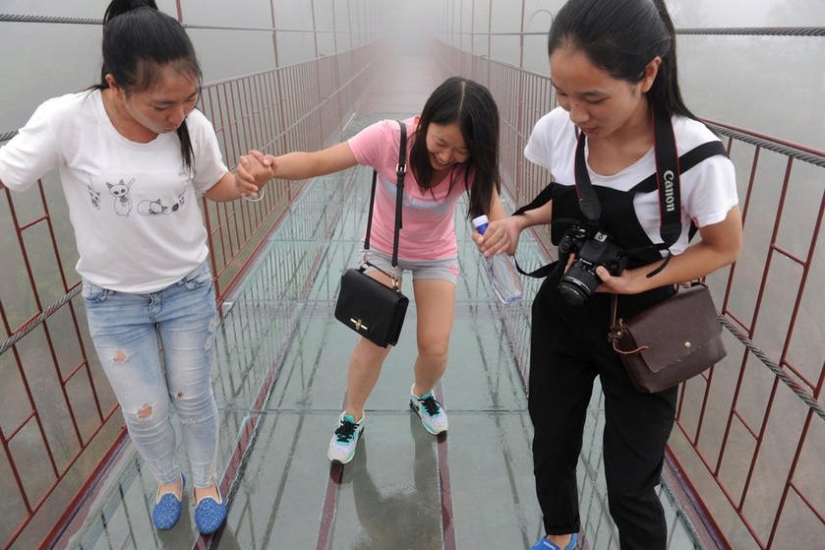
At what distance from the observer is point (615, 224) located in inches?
48.8

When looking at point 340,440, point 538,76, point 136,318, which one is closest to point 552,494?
point 340,440

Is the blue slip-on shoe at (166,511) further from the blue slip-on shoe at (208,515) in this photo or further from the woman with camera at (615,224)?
the woman with camera at (615,224)

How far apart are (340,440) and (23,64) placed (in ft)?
67.7

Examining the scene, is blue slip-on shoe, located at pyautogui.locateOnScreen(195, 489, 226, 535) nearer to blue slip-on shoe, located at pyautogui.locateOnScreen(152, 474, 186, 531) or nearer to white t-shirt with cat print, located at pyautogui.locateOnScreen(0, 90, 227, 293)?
blue slip-on shoe, located at pyautogui.locateOnScreen(152, 474, 186, 531)

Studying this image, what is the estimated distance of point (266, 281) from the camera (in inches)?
148

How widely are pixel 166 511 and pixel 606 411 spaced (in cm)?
142

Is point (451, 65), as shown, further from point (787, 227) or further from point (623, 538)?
point (623, 538)

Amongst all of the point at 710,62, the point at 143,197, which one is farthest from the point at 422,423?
the point at 710,62

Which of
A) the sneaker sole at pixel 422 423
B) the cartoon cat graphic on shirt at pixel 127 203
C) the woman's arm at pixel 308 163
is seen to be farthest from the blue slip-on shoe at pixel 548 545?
the cartoon cat graphic on shirt at pixel 127 203

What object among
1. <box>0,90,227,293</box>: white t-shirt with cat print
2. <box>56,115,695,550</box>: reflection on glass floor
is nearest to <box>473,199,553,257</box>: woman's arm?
<box>0,90,227,293</box>: white t-shirt with cat print

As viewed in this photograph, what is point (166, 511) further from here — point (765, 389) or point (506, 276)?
point (765, 389)

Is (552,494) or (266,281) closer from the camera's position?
(552,494)

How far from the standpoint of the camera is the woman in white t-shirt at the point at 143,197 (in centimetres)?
136

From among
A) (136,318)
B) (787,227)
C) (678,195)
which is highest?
(678,195)
